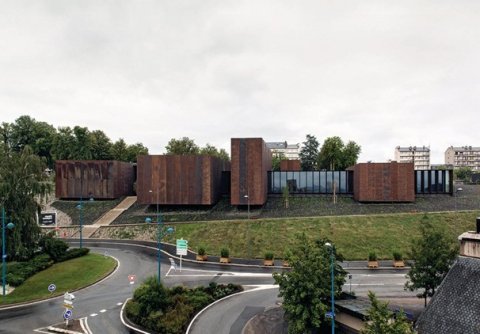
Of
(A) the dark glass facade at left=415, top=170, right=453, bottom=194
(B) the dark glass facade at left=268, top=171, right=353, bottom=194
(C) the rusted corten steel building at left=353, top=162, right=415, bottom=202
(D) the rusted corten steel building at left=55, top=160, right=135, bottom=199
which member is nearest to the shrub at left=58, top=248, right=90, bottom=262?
(D) the rusted corten steel building at left=55, top=160, right=135, bottom=199

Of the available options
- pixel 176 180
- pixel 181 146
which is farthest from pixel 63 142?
pixel 176 180

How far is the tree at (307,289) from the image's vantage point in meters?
21.5

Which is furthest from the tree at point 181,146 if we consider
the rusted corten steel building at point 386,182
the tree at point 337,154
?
the rusted corten steel building at point 386,182

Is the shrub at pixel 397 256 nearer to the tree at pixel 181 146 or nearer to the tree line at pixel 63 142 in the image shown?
the tree at pixel 181 146

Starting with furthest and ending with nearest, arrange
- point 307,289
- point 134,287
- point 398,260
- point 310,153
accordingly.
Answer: point 310,153 < point 398,260 < point 134,287 < point 307,289

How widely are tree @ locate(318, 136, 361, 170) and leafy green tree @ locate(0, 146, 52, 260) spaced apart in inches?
2737

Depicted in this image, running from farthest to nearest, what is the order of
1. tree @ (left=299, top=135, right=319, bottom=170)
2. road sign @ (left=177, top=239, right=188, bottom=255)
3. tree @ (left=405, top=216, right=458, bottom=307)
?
1. tree @ (left=299, top=135, right=319, bottom=170)
2. road sign @ (left=177, top=239, right=188, bottom=255)
3. tree @ (left=405, top=216, right=458, bottom=307)

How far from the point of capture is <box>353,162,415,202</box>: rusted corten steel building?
2475 inches

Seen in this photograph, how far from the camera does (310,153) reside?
440 feet

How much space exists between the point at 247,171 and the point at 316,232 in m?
16.1

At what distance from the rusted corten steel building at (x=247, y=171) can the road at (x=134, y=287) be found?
63.6 feet

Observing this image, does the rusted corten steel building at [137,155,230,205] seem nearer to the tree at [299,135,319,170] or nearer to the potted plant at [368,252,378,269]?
the potted plant at [368,252,378,269]

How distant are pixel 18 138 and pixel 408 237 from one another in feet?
351

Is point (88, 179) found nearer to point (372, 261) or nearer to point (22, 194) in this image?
point (22, 194)
